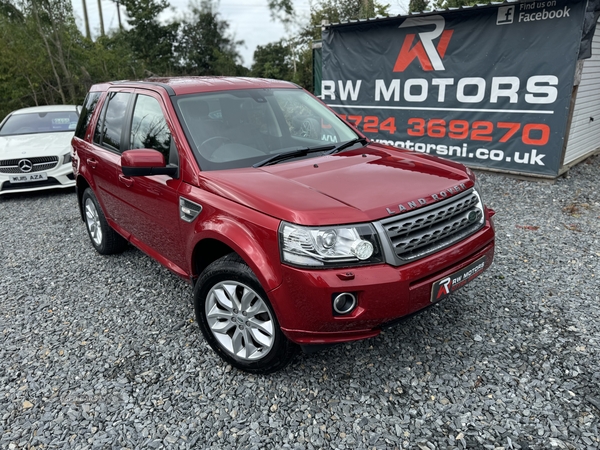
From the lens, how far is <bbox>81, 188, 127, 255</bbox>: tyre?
4841mm

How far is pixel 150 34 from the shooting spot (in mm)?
39031

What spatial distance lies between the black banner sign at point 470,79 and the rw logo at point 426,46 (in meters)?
0.02

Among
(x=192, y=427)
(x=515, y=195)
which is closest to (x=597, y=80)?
(x=515, y=195)

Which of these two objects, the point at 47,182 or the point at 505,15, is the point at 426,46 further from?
the point at 47,182

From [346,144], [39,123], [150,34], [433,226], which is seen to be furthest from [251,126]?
[150,34]

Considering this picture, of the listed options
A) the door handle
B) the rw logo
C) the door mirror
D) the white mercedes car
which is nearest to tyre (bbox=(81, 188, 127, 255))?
the door handle

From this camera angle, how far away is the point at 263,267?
253 cm

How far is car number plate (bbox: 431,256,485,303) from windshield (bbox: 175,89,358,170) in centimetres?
134

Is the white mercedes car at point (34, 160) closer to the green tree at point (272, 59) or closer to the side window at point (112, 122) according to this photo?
the side window at point (112, 122)

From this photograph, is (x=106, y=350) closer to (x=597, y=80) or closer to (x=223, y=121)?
(x=223, y=121)

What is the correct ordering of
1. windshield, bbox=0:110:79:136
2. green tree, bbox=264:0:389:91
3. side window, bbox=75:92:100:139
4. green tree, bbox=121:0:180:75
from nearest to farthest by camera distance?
side window, bbox=75:92:100:139, windshield, bbox=0:110:79:136, green tree, bbox=264:0:389:91, green tree, bbox=121:0:180:75

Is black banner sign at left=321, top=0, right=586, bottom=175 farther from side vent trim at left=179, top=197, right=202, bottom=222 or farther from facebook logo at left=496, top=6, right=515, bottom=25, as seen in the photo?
side vent trim at left=179, top=197, right=202, bottom=222

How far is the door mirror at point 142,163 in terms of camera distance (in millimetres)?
3047

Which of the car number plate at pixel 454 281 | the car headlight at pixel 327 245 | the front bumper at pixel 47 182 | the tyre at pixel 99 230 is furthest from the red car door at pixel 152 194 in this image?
the front bumper at pixel 47 182
